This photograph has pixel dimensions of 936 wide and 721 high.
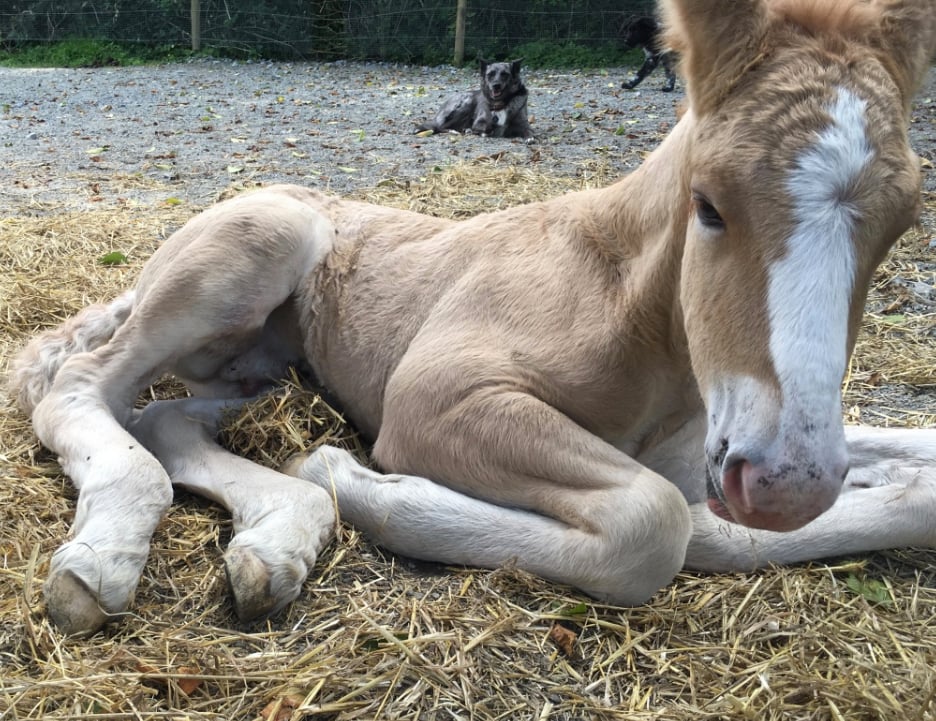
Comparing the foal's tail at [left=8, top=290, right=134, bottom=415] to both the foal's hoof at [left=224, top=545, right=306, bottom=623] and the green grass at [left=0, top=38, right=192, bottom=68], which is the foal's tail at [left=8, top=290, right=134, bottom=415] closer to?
the foal's hoof at [left=224, top=545, right=306, bottom=623]

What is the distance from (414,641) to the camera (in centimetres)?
234

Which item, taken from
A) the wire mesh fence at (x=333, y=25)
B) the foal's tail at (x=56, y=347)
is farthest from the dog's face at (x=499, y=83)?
the wire mesh fence at (x=333, y=25)

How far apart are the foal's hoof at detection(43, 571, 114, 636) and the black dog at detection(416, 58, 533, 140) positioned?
957 centimetres

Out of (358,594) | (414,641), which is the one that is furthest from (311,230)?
(414,641)

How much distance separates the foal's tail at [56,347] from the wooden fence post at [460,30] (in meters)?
18.5

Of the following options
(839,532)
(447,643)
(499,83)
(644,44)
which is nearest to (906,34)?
(839,532)

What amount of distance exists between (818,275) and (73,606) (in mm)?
2109

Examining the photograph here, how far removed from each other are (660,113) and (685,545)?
36.2ft

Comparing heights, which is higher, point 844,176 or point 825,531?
point 844,176

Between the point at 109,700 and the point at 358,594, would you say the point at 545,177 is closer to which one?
the point at 358,594

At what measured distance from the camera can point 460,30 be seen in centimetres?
2112

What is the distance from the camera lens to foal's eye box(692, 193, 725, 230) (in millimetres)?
2191

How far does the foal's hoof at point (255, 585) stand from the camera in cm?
247

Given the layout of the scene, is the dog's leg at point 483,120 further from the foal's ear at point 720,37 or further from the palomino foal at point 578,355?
the foal's ear at point 720,37
